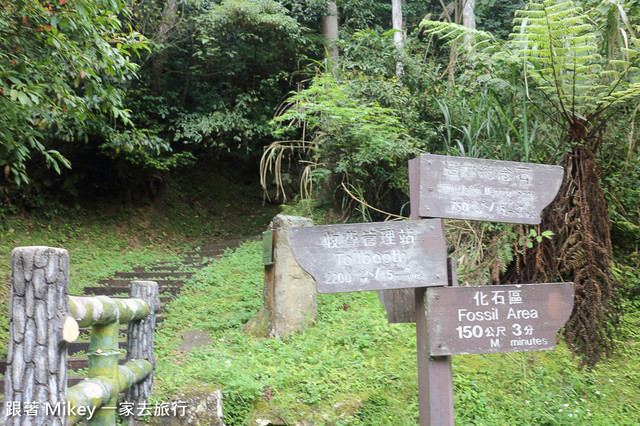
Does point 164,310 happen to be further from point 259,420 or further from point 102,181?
point 102,181

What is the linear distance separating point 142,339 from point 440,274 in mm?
2448

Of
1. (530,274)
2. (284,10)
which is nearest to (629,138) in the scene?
(530,274)

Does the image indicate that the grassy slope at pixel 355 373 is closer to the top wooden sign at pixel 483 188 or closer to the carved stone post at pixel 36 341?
the carved stone post at pixel 36 341

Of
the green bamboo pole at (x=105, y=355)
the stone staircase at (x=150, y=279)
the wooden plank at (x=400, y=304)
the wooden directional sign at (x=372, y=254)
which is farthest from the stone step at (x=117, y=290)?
the wooden directional sign at (x=372, y=254)

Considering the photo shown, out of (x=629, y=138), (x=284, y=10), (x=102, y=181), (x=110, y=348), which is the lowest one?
(x=110, y=348)

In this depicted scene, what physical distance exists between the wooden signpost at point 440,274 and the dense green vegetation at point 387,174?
1.32 m

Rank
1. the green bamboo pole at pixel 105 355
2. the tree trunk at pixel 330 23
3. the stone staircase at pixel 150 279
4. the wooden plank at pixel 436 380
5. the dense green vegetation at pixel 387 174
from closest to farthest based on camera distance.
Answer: the wooden plank at pixel 436 380 < the green bamboo pole at pixel 105 355 < the dense green vegetation at pixel 387 174 < the stone staircase at pixel 150 279 < the tree trunk at pixel 330 23

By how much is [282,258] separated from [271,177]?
7647 millimetres

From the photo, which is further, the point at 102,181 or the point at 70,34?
the point at 102,181

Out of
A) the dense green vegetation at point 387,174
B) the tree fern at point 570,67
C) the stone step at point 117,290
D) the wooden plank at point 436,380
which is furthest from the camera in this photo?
the stone step at point 117,290

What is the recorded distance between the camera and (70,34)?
5.04m

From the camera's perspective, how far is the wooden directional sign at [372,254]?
90.4 inches

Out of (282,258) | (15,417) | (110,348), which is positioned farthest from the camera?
(282,258)

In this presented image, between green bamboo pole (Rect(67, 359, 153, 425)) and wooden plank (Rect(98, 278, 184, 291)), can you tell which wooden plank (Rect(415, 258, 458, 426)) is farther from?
wooden plank (Rect(98, 278, 184, 291))
